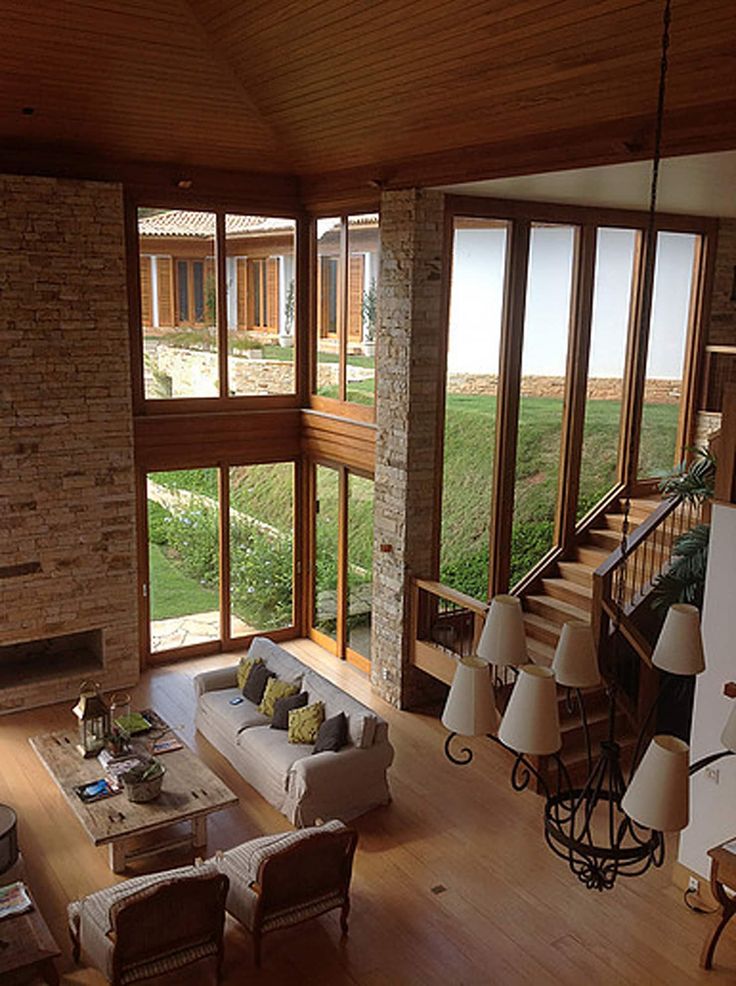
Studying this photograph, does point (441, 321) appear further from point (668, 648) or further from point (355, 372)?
point (668, 648)

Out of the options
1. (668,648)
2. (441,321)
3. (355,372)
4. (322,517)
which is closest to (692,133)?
(441,321)

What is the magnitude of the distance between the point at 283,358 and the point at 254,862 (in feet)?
20.8

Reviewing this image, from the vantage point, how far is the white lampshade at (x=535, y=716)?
11.3 ft

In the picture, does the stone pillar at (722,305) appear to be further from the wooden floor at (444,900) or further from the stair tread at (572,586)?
the wooden floor at (444,900)

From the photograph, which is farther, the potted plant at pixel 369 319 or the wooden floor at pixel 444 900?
the potted plant at pixel 369 319

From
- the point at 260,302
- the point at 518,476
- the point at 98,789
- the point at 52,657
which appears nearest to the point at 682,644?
the point at 98,789

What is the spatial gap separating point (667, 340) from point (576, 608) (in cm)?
355

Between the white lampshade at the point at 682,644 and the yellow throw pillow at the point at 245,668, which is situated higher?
→ the white lampshade at the point at 682,644

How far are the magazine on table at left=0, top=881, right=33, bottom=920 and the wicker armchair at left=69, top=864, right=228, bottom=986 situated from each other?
1.14ft

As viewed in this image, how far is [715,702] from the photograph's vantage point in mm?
6590

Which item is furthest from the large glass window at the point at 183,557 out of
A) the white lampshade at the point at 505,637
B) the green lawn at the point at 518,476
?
the white lampshade at the point at 505,637

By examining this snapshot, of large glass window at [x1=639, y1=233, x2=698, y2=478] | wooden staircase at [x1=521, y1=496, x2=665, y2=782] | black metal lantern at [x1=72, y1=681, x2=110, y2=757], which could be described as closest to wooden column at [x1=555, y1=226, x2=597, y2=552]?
wooden staircase at [x1=521, y1=496, x2=665, y2=782]

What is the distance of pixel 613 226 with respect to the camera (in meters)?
10.1

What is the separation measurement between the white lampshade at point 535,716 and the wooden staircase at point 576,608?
4.96 metres
